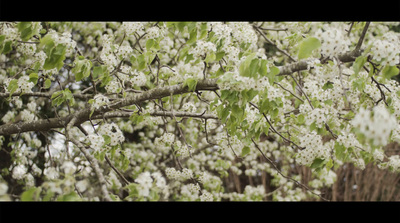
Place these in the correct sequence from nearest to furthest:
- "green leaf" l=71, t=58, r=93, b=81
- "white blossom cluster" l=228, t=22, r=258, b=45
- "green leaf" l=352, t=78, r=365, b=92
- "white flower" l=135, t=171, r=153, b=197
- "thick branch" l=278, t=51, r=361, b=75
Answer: "white flower" l=135, t=171, r=153, b=197, "thick branch" l=278, t=51, r=361, b=75, "green leaf" l=71, t=58, r=93, b=81, "green leaf" l=352, t=78, r=365, b=92, "white blossom cluster" l=228, t=22, r=258, b=45

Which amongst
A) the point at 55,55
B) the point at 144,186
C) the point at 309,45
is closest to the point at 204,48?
the point at 309,45

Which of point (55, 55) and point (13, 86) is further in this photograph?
point (13, 86)

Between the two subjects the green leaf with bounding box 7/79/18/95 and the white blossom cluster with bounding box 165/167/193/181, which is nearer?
the green leaf with bounding box 7/79/18/95

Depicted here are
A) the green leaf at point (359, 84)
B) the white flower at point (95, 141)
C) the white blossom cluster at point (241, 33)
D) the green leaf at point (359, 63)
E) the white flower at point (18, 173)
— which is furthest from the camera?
the white flower at point (18, 173)

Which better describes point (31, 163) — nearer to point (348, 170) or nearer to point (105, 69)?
point (105, 69)

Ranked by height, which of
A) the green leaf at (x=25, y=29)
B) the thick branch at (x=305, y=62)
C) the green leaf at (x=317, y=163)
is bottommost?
the green leaf at (x=317, y=163)

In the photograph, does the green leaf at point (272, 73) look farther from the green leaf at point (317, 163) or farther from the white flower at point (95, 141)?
the white flower at point (95, 141)

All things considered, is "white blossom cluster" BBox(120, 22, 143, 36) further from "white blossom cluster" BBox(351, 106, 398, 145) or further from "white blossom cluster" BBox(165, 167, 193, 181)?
"white blossom cluster" BBox(351, 106, 398, 145)

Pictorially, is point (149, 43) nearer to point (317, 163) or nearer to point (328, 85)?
point (328, 85)

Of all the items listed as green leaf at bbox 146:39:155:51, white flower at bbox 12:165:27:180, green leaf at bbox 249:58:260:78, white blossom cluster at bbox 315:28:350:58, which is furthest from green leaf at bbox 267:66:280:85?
white flower at bbox 12:165:27:180

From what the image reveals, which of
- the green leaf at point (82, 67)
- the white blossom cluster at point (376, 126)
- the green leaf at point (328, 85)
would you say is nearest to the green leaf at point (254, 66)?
the white blossom cluster at point (376, 126)
